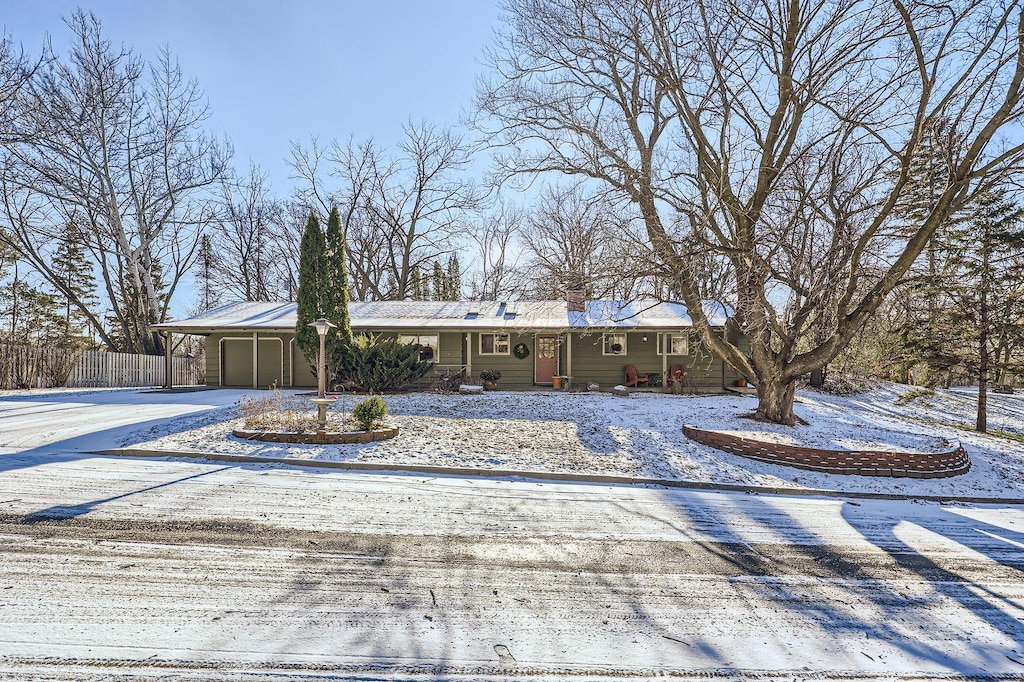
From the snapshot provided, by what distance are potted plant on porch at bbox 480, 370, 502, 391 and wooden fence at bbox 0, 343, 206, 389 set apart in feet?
43.9

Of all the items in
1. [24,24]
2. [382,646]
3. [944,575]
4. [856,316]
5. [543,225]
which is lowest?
[944,575]

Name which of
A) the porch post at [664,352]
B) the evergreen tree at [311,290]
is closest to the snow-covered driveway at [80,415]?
the evergreen tree at [311,290]

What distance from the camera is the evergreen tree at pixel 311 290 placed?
43.4 feet

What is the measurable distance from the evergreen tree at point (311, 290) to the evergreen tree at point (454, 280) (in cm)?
1758

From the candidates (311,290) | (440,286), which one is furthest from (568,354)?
(440,286)

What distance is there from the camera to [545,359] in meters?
15.8

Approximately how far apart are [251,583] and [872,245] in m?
11.0

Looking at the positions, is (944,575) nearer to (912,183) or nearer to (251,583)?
(251,583)

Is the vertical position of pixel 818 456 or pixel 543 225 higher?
pixel 543 225

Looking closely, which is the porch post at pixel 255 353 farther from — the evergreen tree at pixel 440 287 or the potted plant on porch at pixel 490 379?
the evergreen tree at pixel 440 287

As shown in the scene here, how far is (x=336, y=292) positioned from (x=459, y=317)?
14.3ft

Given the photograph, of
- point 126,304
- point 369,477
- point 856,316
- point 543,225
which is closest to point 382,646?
point 369,477

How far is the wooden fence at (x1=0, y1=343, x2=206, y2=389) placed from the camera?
544 inches

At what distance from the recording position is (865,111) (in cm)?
816
